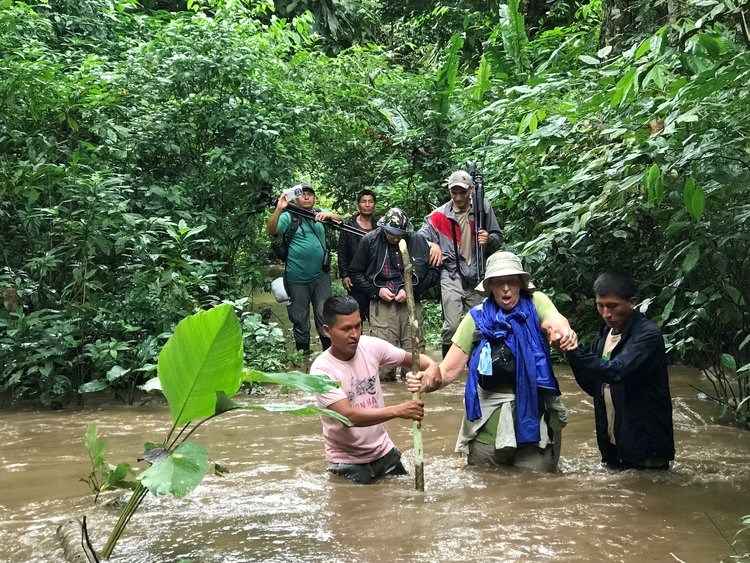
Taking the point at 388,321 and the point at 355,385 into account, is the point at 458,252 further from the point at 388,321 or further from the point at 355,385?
the point at 355,385

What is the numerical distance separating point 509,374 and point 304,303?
4896mm

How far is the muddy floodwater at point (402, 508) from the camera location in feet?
13.2

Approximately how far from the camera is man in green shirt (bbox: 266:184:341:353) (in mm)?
9609

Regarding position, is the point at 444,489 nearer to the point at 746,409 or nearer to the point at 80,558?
the point at 80,558

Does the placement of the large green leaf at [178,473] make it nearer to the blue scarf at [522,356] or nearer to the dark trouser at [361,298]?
the blue scarf at [522,356]

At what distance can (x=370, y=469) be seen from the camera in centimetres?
539

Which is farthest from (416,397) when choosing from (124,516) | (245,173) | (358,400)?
(245,173)

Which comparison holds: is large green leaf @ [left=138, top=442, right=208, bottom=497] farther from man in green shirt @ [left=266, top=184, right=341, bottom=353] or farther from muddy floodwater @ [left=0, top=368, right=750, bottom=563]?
man in green shirt @ [left=266, top=184, right=341, bottom=353]

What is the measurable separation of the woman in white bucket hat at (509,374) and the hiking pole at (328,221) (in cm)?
427

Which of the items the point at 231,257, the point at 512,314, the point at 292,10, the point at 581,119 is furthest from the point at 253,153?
the point at 292,10

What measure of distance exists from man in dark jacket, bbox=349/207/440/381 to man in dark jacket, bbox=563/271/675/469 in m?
4.01

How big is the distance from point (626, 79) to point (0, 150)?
651 centimetres

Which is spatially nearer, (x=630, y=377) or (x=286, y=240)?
(x=630, y=377)

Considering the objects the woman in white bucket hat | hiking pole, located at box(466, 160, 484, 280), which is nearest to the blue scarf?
the woman in white bucket hat
